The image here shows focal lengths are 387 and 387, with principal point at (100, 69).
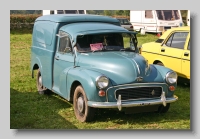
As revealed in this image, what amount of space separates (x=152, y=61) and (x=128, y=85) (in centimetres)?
346

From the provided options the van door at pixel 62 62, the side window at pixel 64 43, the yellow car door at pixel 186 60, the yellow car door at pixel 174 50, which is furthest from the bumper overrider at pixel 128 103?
the yellow car door at pixel 174 50

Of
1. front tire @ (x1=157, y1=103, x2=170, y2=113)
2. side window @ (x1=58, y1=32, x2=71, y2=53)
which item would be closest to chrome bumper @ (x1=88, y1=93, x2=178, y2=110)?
front tire @ (x1=157, y1=103, x2=170, y2=113)

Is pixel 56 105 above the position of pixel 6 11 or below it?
below

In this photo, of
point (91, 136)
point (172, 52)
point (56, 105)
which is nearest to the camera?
point (91, 136)

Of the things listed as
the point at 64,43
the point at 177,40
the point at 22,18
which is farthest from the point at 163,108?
the point at 22,18

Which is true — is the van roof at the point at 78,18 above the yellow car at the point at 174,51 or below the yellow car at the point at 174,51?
above

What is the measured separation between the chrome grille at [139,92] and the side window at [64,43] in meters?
1.62

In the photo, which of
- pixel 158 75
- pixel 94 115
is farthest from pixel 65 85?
pixel 158 75

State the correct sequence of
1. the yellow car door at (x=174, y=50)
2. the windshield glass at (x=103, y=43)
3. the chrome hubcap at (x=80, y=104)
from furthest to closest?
the yellow car door at (x=174, y=50) < the windshield glass at (x=103, y=43) < the chrome hubcap at (x=80, y=104)

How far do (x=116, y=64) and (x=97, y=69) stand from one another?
34cm

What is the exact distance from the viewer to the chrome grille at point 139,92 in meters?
6.16

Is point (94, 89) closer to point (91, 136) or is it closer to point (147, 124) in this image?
point (91, 136)

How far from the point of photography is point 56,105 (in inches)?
301

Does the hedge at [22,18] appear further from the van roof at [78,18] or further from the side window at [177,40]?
the side window at [177,40]
